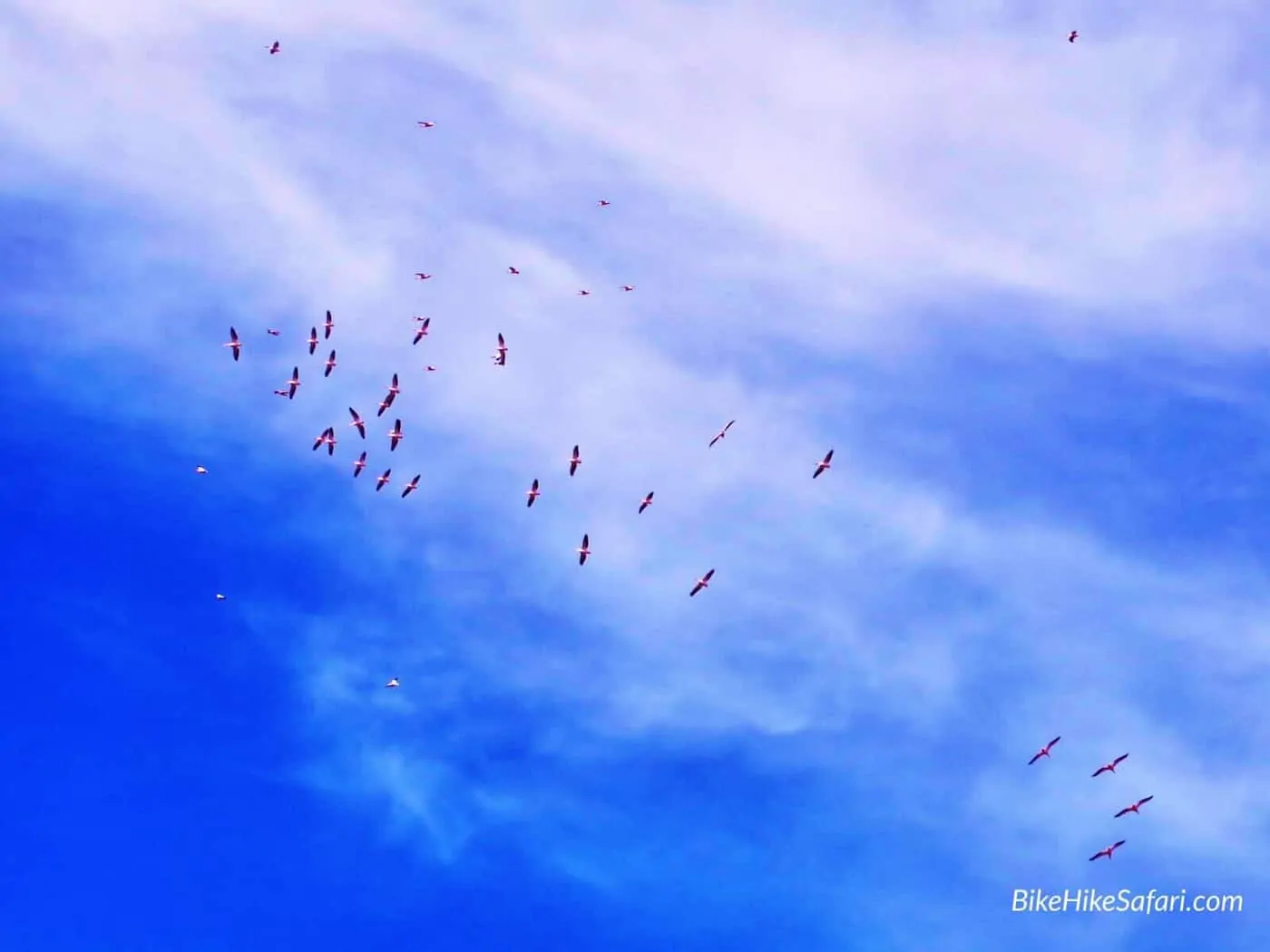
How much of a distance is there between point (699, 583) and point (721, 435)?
14.0 metres

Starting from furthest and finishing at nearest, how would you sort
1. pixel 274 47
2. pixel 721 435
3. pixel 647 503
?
pixel 647 503, pixel 721 435, pixel 274 47

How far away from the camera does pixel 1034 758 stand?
14088 centimetres

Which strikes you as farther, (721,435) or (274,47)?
(721,435)

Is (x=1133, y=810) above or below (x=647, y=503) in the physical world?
below

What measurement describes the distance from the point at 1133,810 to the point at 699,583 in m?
41.5

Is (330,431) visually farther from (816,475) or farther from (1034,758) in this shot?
(1034,758)

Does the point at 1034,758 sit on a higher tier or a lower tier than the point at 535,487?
lower

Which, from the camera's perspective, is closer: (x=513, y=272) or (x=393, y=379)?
(x=513, y=272)

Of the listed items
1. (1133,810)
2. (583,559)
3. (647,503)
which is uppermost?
(647,503)

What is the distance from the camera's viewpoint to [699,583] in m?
144

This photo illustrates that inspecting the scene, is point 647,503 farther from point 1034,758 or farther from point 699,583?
point 1034,758

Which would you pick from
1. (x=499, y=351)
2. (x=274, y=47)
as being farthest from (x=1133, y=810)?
(x=274, y=47)

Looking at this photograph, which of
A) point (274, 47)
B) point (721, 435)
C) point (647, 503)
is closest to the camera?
point (274, 47)

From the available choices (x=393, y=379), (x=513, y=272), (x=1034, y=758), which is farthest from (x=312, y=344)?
(x=1034, y=758)
